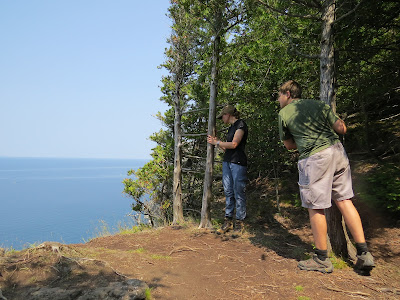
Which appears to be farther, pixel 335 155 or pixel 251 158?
pixel 251 158

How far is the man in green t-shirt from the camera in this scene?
129 inches

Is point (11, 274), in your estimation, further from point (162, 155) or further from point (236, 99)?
point (162, 155)

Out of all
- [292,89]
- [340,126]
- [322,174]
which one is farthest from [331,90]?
[322,174]

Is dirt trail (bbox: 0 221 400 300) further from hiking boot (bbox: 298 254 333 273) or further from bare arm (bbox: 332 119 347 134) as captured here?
bare arm (bbox: 332 119 347 134)

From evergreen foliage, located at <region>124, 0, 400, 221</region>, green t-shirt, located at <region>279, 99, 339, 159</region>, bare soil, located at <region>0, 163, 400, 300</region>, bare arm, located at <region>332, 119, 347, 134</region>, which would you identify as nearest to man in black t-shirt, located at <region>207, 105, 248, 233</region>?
bare soil, located at <region>0, 163, 400, 300</region>

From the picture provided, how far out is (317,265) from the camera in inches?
134

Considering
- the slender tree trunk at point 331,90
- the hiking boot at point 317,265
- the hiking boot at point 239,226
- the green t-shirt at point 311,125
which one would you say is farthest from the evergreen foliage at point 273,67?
the hiking boot at point 239,226

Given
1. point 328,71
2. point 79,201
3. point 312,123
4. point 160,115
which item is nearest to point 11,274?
point 312,123

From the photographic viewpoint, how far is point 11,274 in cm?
288

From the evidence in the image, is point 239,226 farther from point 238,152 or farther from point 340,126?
point 340,126

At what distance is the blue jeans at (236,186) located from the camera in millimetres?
5303

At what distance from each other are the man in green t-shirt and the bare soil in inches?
12.1

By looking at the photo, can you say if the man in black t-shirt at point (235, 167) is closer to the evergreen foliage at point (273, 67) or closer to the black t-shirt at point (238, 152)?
the black t-shirt at point (238, 152)

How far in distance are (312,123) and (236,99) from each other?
404 cm
